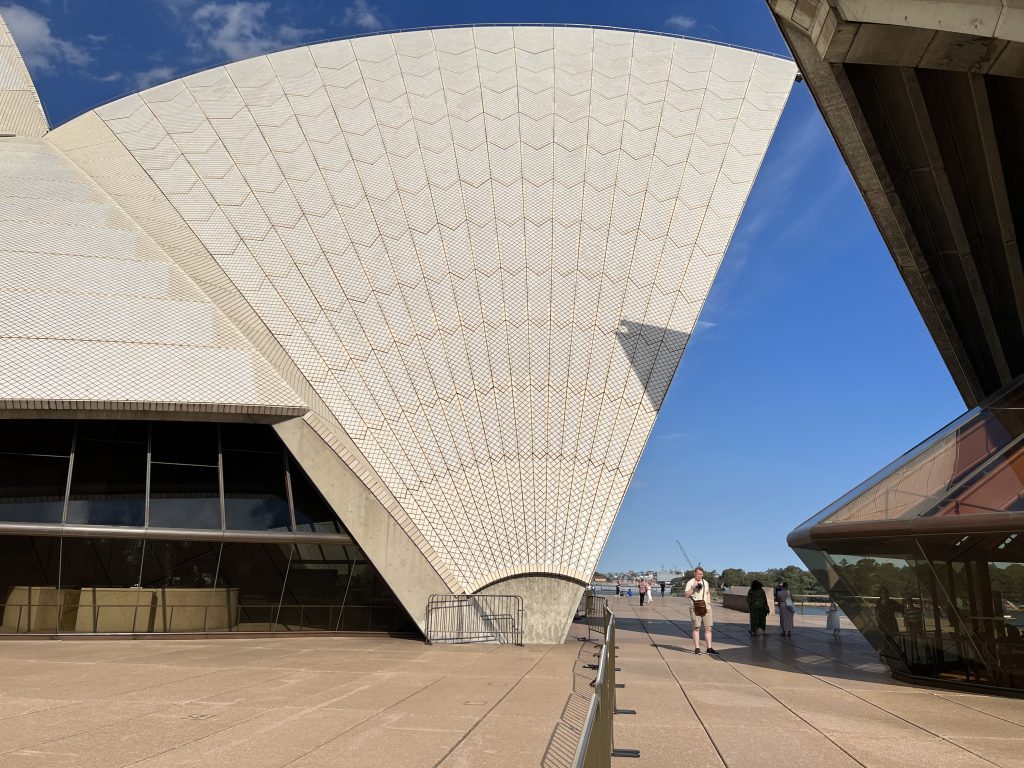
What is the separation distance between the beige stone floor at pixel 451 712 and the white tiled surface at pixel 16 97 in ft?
60.9

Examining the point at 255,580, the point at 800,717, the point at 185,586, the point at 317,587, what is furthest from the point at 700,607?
the point at 185,586

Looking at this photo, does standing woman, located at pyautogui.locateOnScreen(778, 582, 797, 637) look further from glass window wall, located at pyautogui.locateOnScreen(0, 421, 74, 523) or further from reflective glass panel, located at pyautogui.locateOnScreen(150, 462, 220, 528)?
glass window wall, located at pyautogui.locateOnScreen(0, 421, 74, 523)

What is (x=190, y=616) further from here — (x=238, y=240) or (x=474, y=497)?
(x=238, y=240)

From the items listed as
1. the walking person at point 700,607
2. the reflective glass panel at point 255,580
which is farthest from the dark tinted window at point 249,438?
the walking person at point 700,607

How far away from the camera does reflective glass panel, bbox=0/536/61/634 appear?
15883mm

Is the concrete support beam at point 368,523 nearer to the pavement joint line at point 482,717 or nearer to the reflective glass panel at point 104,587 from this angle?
the pavement joint line at point 482,717

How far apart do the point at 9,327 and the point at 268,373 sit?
5037 mm

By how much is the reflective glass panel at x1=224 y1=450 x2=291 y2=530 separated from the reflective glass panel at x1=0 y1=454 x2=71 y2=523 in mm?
3155

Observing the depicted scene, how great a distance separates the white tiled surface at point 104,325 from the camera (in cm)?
1470

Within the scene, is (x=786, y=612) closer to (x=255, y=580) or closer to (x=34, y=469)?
(x=255, y=580)

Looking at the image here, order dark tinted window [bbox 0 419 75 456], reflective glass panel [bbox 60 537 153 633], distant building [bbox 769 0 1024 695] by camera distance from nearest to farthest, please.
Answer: distant building [bbox 769 0 1024 695]
reflective glass panel [bbox 60 537 153 633]
dark tinted window [bbox 0 419 75 456]

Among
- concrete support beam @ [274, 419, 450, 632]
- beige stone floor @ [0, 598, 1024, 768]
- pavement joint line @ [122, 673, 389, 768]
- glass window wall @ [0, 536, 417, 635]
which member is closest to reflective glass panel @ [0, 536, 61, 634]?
glass window wall @ [0, 536, 417, 635]

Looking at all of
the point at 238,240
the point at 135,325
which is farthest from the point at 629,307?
the point at 135,325

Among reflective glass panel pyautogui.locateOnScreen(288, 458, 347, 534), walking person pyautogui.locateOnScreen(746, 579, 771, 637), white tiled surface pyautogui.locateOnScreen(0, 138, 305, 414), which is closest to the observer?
white tiled surface pyautogui.locateOnScreen(0, 138, 305, 414)
